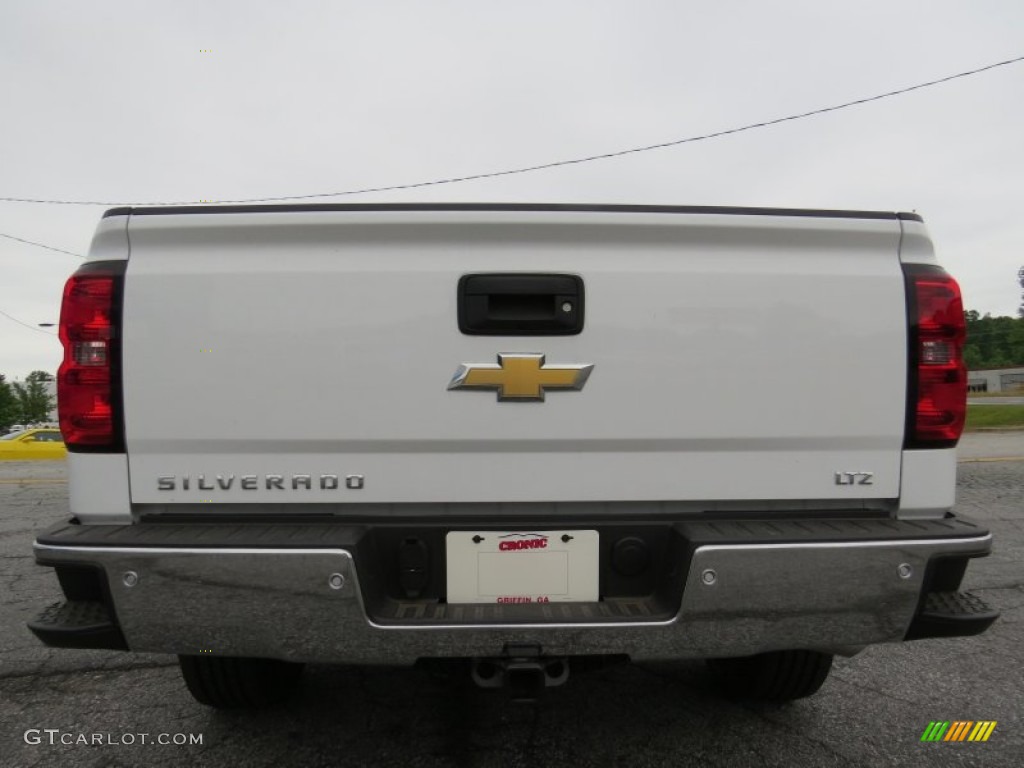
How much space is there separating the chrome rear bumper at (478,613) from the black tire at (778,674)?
2.30 feet

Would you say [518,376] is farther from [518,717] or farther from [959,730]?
[959,730]

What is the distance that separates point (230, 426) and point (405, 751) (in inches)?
49.4

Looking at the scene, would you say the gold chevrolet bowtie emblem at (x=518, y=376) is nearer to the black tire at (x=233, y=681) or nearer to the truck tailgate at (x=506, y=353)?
the truck tailgate at (x=506, y=353)

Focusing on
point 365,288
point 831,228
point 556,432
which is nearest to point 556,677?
point 556,432

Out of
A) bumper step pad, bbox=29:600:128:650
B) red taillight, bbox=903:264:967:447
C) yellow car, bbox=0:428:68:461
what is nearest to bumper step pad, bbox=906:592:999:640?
red taillight, bbox=903:264:967:447

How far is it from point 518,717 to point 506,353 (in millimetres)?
1448

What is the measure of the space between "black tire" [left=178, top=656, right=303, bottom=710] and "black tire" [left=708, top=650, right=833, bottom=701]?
169 centimetres

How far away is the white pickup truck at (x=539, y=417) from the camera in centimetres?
165

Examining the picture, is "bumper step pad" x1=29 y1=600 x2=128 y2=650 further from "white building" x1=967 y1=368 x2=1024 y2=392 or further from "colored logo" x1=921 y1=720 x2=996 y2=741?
"white building" x1=967 y1=368 x2=1024 y2=392

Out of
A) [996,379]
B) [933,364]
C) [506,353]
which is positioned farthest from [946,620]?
[996,379]

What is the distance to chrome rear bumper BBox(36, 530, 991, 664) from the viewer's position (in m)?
1.58

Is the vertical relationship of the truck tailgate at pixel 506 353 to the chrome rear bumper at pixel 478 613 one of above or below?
above

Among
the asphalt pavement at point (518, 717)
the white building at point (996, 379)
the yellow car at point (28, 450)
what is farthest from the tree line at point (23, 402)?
the white building at point (996, 379)

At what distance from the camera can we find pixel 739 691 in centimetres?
250
